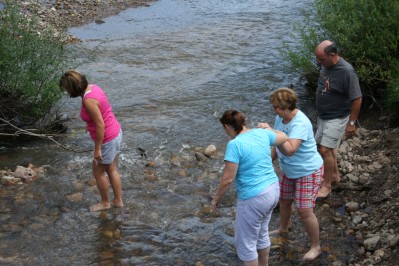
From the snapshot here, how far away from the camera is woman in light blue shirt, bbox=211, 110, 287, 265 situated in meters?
5.02

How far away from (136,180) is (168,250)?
1.94 meters

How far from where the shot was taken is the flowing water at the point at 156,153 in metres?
6.38

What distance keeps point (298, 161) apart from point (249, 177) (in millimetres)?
861

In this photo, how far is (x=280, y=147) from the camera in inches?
214

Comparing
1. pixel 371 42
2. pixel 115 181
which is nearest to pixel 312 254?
pixel 115 181

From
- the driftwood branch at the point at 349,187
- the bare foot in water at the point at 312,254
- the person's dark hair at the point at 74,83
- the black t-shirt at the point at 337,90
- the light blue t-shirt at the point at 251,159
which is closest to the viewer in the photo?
the light blue t-shirt at the point at 251,159

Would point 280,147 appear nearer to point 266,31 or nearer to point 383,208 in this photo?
point 383,208

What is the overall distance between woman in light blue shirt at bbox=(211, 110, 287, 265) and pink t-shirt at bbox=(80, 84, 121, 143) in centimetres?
A: 179

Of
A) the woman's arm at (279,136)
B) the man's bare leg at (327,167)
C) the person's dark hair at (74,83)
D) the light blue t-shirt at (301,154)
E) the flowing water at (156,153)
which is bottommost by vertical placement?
the flowing water at (156,153)

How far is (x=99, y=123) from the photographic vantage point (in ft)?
20.7

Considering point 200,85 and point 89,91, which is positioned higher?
point 89,91

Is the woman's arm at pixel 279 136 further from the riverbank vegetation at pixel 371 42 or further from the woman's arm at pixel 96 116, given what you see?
the riverbank vegetation at pixel 371 42

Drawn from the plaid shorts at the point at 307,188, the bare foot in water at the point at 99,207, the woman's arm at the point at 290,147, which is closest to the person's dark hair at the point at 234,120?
the woman's arm at the point at 290,147

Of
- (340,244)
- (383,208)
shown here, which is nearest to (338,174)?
(383,208)
